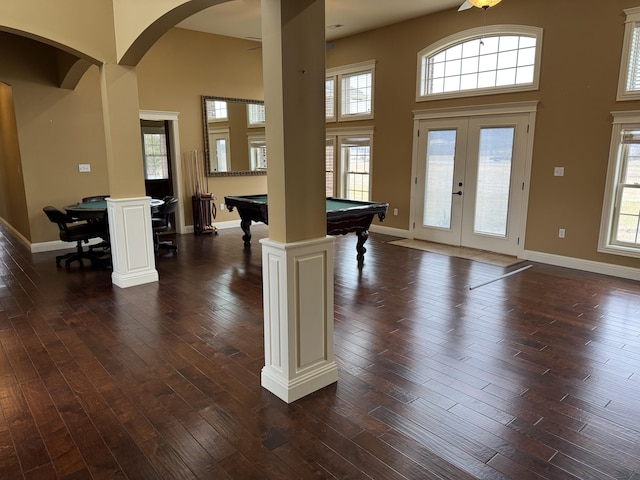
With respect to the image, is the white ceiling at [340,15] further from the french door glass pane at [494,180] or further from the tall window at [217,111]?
the french door glass pane at [494,180]

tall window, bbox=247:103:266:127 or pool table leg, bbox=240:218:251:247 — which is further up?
tall window, bbox=247:103:266:127

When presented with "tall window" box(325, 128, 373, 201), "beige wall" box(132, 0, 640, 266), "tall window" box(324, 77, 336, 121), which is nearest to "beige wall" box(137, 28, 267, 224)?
"beige wall" box(132, 0, 640, 266)

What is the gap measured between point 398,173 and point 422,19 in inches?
102

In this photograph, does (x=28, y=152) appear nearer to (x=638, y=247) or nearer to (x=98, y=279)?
(x=98, y=279)

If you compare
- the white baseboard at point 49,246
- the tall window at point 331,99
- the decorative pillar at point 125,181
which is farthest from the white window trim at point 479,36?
the white baseboard at point 49,246

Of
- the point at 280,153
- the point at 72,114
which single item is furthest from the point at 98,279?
the point at 280,153

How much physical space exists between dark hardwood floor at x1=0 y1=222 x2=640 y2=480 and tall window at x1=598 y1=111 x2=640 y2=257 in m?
0.68

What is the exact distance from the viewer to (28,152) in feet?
21.6

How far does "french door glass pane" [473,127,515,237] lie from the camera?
646cm

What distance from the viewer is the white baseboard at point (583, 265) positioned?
5.40 meters

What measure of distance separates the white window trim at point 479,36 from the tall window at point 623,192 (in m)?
1.30

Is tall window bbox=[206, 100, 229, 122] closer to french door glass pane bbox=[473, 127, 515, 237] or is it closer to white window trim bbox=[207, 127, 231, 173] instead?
white window trim bbox=[207, 127, 231, 173]

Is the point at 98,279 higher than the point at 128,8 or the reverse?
the reverse

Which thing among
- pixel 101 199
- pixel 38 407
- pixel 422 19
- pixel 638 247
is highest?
pixel 422 19
